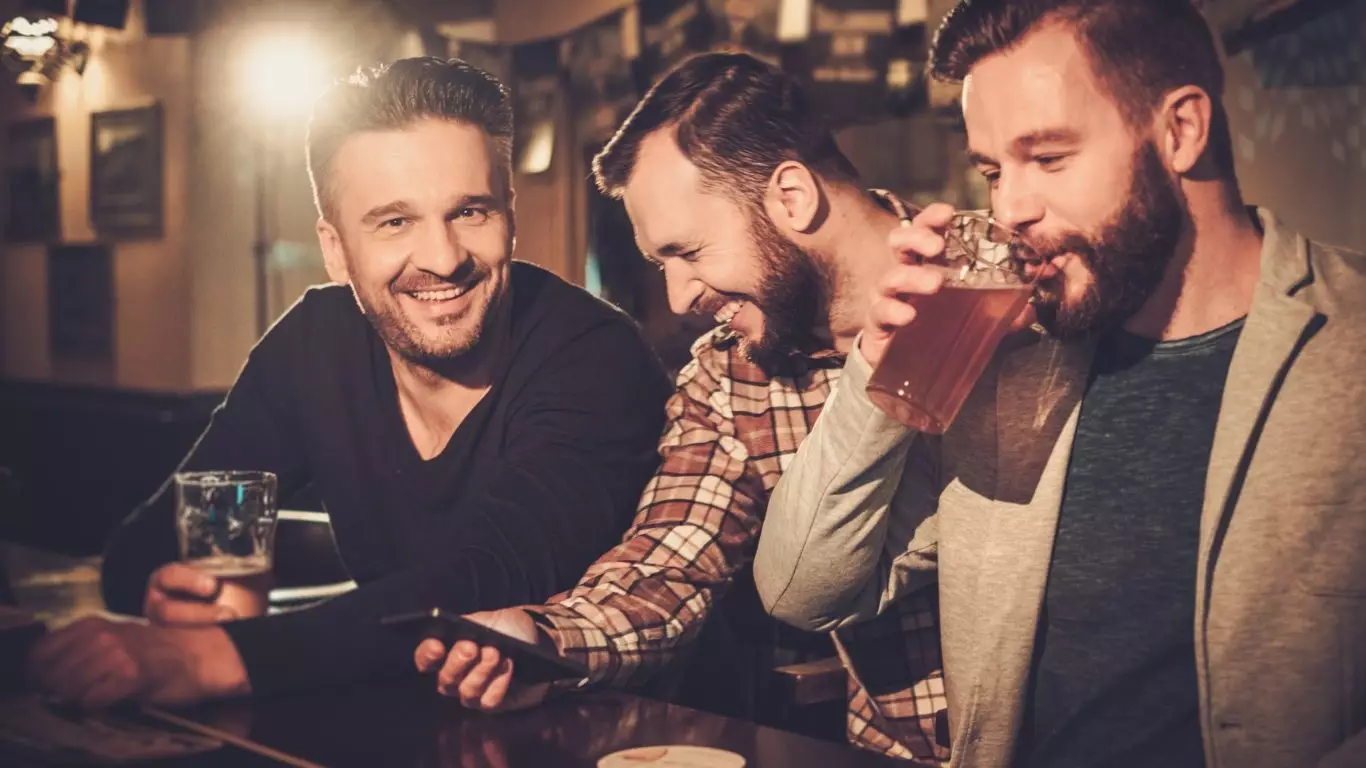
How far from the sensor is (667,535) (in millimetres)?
1889

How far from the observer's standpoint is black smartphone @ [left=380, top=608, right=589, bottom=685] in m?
1.32

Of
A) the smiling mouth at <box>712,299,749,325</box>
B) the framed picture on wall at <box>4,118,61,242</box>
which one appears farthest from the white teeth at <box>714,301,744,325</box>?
the framed picture on wall at <box>4,118,61,242</box>

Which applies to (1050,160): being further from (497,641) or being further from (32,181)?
(32,181)

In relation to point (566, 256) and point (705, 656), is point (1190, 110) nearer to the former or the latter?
point (705, 656)

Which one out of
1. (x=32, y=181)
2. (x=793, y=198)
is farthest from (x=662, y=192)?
(x=32, y=181)

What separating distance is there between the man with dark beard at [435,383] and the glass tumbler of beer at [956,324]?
667 millimetres

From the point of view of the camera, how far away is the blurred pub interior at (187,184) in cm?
534

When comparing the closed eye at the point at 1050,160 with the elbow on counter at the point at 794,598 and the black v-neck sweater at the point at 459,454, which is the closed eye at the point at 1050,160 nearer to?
the elbow on counter at the point at 794,598

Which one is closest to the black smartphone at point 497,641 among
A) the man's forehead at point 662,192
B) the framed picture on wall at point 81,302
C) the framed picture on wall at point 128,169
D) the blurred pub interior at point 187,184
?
the man's forehead at point 662,192

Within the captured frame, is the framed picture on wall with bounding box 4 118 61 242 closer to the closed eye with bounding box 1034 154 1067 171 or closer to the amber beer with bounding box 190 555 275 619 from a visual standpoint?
the amber beer with bounding box 190 555 275 619

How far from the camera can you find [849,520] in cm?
162

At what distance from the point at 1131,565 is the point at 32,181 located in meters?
6.82

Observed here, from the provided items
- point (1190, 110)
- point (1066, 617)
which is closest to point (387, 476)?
point (1066, 617)

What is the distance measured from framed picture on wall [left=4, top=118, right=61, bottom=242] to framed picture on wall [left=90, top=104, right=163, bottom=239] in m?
0.35
